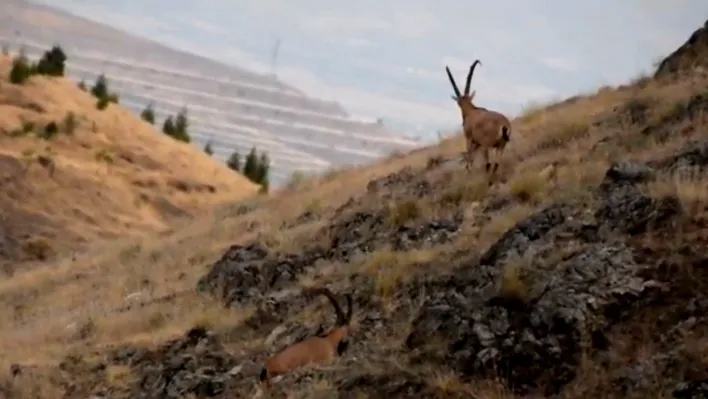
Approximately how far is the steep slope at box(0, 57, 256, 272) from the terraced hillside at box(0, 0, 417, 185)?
25239 mm

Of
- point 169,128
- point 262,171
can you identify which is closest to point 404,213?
point 262,171

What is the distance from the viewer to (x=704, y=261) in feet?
24.1

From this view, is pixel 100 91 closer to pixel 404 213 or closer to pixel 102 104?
pixel 102 104

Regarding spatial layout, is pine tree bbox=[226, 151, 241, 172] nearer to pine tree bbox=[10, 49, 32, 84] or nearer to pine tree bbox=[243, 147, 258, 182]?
pine tree bbox=[243, 147, 258, 182]

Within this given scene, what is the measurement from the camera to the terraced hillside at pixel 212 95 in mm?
80062

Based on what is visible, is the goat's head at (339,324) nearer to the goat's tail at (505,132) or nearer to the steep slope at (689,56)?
the goat's tail at (505,132)

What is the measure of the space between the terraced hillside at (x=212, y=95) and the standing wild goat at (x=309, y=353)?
62.4 metres

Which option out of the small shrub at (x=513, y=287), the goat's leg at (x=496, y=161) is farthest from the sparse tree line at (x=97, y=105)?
the small shrub at (x=513, y=287)

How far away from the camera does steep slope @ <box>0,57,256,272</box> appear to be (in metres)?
31.8

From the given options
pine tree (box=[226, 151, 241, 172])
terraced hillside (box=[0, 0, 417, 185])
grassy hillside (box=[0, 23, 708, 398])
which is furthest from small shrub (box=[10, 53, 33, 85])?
grassy hillside (box=[0, 23, 708, 398])

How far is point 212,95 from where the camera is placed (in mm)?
90500

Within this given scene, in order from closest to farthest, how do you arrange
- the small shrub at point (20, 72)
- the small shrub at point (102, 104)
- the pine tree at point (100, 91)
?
the small shrub at point (20, 72), the small shrub at point (102, 104), the pine tree at point (100, 91)

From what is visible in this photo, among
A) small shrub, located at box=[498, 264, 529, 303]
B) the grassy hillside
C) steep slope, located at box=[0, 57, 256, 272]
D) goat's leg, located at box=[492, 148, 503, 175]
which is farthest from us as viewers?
steep slope, located at box=[0, 57, 256, 272]

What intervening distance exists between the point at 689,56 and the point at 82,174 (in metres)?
23.3
